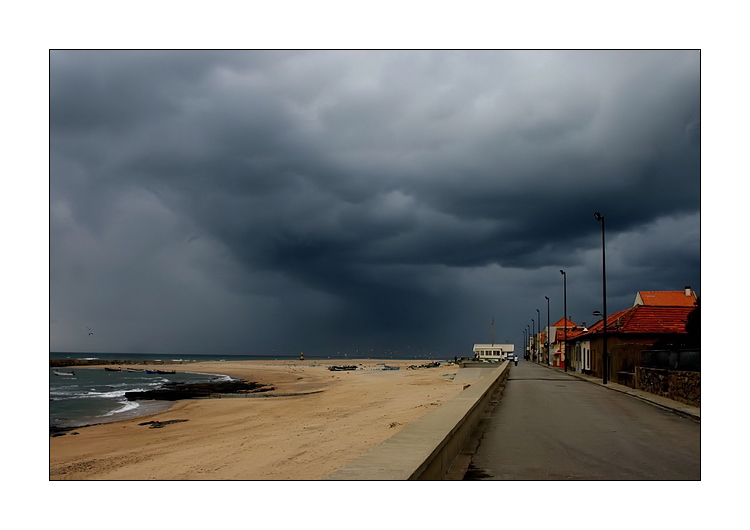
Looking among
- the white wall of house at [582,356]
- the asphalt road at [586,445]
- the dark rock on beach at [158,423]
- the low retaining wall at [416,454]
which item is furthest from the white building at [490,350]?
Result: the low retaining wall at [416,454]

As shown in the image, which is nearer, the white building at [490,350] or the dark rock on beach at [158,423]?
the dark rock on beach at [158,423]

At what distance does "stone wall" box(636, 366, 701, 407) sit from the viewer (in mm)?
18500

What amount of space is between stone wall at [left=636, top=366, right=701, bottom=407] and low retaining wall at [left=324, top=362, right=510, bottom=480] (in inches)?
462

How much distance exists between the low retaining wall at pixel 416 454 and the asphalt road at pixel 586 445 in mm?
464

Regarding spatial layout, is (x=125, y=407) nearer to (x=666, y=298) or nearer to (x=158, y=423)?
(x=158, y=423)

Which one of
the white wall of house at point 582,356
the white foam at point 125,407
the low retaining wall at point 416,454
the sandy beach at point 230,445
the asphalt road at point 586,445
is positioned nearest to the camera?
the low retaining wall at point 416,454

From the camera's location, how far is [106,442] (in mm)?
22156

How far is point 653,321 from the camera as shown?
1510 inches

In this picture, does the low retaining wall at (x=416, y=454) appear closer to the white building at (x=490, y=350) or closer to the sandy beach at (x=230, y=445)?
the sandy beach at (x=230, y=445)

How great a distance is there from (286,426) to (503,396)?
7.71 metres

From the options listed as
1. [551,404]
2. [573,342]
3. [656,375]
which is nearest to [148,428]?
[551,404]

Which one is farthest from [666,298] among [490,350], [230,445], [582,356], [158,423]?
[490,350]

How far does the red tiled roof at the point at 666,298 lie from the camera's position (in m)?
50.8

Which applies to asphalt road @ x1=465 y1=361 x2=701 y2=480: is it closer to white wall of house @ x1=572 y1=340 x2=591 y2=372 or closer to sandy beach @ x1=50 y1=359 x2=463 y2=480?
sandy beach @ x1=50 y1=359 x2=463 y2=480
